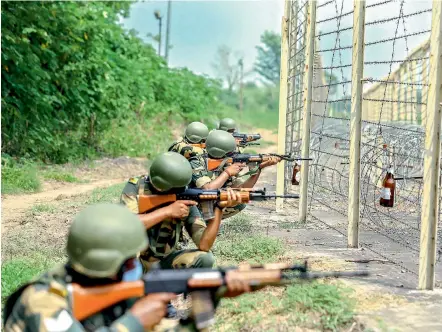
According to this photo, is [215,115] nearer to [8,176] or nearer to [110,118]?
[110,118]

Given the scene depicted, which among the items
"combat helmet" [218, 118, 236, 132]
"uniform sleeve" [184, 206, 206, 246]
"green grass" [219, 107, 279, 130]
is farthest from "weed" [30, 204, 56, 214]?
"green grass" [219, 107, 279, 130]

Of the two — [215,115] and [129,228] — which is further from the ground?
[215,115]

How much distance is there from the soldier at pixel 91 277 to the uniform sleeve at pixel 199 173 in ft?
10.3

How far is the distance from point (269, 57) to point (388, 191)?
53.1 m

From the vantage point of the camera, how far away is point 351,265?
5.99m

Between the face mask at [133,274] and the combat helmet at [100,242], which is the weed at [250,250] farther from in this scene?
the combat helmet at [100,242]

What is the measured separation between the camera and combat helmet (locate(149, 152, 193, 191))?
14.8ft

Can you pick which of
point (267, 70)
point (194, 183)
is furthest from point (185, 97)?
point (267, 70)

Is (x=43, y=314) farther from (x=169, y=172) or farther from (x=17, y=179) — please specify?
(x=17, y=179)

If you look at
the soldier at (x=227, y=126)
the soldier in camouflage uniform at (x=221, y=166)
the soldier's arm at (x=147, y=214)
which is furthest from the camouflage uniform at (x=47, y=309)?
the soldier at (x=227, y=126)

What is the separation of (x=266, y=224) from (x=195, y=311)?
553 cm

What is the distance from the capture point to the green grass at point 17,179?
1134 centimetres

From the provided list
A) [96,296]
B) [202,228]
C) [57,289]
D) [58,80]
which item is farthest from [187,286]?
[58,80]

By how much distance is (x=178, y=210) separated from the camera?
15.0 ft
